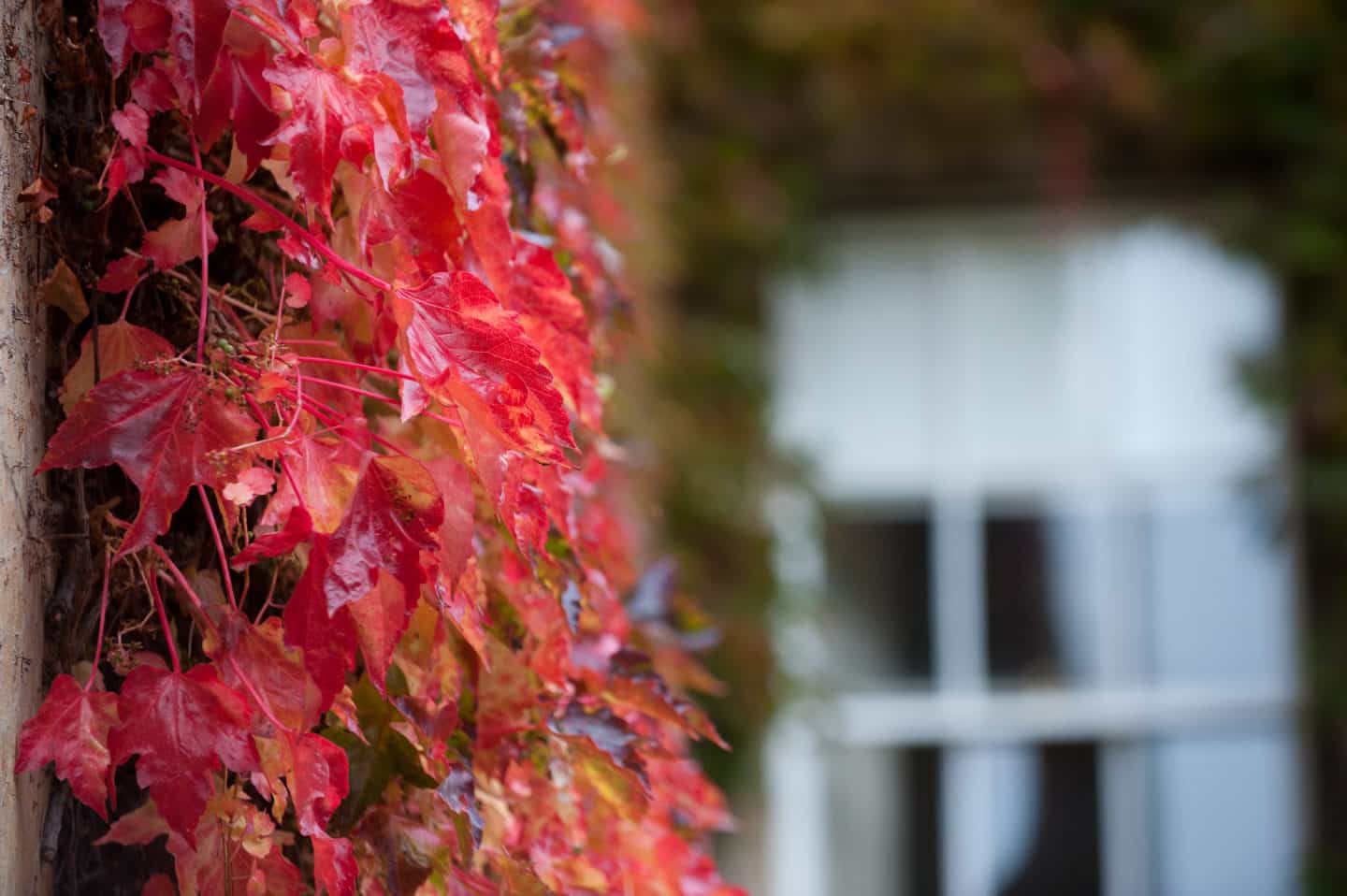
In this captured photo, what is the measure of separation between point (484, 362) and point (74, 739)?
201 mm

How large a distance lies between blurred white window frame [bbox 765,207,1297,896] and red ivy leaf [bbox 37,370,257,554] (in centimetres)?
246

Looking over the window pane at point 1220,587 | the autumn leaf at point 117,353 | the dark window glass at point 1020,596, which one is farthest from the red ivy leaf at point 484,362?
the window pane at point 1220,587

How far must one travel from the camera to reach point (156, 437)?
1.44 ft

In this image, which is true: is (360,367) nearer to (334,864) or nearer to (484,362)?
(484,362)

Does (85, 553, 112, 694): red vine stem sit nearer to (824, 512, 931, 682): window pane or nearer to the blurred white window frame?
the blurred white window frame

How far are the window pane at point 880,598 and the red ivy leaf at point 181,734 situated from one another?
8.65ft

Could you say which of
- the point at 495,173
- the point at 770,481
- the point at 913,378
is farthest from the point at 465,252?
the point at 913,378

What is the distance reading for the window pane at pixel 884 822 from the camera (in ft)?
9.78

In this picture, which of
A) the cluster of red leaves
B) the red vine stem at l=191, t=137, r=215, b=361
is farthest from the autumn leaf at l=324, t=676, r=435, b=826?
the red vine stem at l=191, t=137, r=215, b=361

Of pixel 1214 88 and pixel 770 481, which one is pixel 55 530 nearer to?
pixel 770 481

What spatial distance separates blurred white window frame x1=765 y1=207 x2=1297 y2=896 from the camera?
116 inches

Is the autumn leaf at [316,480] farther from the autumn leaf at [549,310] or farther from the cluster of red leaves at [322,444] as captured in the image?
the autumn leaf at [549,310]

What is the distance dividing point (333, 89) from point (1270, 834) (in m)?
3.09

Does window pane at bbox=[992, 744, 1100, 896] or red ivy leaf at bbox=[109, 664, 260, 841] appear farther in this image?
window pane at bbox=[992, 744, 1100, 896]
